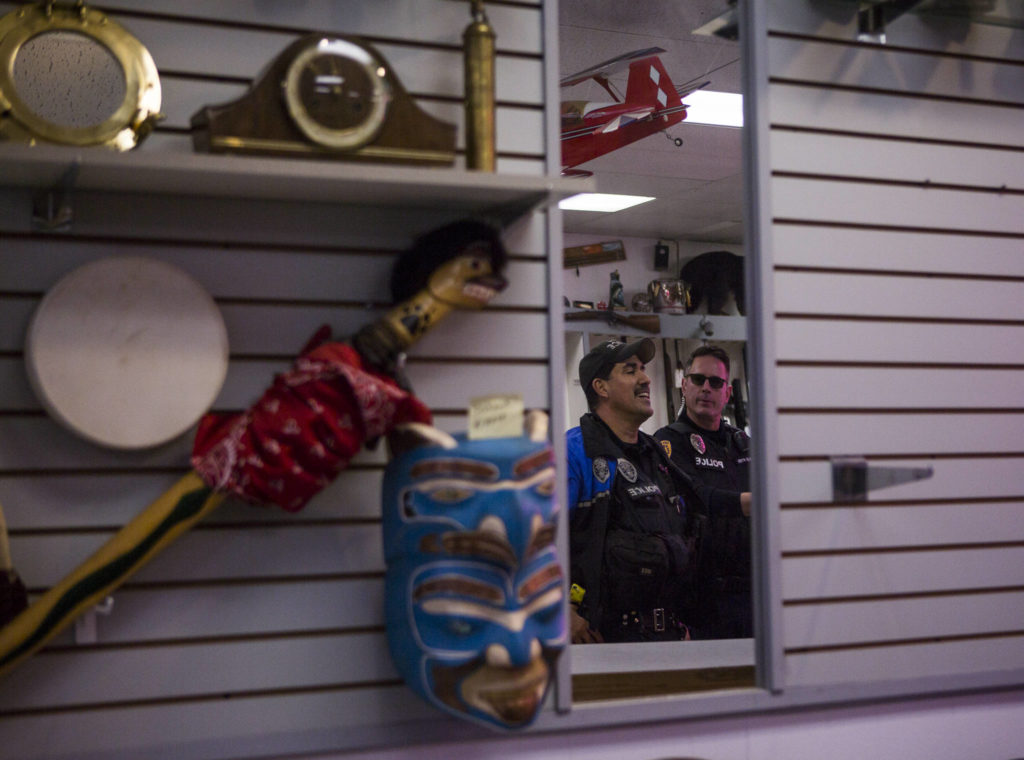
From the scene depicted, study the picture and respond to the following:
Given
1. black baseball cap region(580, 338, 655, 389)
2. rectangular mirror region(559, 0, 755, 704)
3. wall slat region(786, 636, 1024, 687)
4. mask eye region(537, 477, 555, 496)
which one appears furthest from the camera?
black baseball cap region(580, 338, 655, 389)

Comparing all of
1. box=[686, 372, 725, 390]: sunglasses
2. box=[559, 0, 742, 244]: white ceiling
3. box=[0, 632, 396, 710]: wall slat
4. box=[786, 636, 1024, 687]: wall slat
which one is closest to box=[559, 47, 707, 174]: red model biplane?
box=[559, 0, 742, 244]: white ceiling

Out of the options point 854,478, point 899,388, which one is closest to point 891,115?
point 899,388

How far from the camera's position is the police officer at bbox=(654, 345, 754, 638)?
13.5 ft

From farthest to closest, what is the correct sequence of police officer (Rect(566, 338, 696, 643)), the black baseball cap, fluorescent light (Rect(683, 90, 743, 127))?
1. fluorescent light (Rect(683, 90, 743, 127))
2. the black baseball cap
3. police officer (Rect(566, 338, 696, 643))

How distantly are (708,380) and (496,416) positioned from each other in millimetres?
2550

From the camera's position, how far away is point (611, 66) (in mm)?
4402

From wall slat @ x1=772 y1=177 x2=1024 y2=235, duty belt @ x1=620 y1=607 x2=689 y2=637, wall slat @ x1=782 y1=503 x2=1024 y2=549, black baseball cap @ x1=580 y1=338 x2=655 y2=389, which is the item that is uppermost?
wall slat @ x1=772 y1=177 x2=1024 y2=235

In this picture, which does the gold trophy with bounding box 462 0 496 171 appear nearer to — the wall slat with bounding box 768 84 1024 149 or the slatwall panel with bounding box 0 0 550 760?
the slatwall panel with bounding box 0 0 550 760

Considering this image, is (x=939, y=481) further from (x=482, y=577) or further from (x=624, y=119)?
(x=624, y=119)

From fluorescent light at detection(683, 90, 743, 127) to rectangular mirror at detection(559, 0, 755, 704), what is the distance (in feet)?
0.05

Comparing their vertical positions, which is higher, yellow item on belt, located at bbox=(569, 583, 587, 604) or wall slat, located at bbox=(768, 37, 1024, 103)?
wall slat, located at bbox=(768, 37, 1024, 103)

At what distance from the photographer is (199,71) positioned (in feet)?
7.08

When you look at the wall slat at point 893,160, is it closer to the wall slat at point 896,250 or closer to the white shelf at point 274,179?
the wall slat at point 896,250

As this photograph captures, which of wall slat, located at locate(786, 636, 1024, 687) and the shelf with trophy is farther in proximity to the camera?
the shelf with trophy
